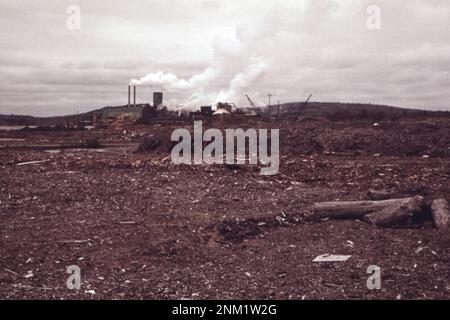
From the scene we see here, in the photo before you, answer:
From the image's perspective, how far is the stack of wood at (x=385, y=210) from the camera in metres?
7.61

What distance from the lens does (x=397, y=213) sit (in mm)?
7801

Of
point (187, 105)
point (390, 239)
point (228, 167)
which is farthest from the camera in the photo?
point (187, 105)

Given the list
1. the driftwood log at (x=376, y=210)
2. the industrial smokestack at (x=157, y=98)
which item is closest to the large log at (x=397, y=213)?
the driftwood log at (x=376, y=210)

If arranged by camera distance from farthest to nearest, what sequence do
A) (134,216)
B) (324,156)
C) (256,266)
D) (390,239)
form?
(324,156)
(134,216)
(390,239)
(256,266)

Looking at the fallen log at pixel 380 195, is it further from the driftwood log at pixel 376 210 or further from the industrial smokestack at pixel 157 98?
the industrial smokestack at pixel 157 98

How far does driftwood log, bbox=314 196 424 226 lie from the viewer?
7.82 metres

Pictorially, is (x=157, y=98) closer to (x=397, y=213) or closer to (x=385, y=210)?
(x=385, y=210)

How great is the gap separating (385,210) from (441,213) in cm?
84

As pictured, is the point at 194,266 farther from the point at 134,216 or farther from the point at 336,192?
the point at 336,192

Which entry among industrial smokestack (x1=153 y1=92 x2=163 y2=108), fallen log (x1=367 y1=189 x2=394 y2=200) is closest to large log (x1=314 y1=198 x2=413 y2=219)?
fallen log (x1=367 y1=189 x2=394 y2=200)

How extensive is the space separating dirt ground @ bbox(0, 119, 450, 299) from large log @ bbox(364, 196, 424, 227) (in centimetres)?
15

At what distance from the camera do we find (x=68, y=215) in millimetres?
8914

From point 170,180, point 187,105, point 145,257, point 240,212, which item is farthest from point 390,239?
point 187,105
